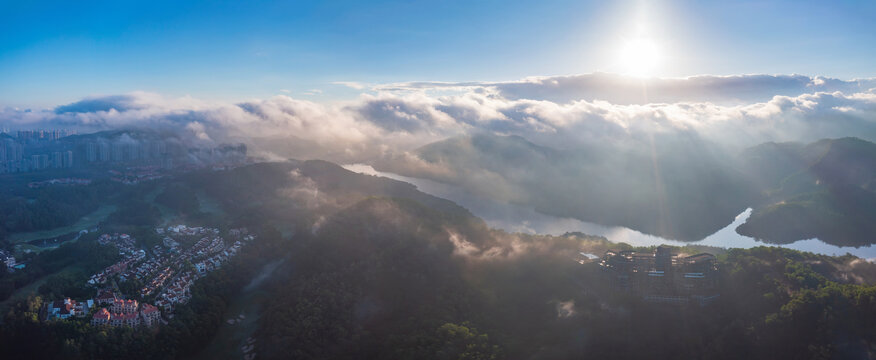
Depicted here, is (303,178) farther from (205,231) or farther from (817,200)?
(817,200)

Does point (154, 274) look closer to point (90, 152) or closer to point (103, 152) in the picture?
point (103, 152)

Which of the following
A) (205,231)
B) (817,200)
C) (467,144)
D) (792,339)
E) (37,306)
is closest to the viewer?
(792,339)

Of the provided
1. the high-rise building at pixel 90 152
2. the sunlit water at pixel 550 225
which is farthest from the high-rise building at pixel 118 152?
the sunlit water at pixel 550 225

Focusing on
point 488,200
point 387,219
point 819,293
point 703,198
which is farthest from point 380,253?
point 703,198

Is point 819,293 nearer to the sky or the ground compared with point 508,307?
nearer to the sky

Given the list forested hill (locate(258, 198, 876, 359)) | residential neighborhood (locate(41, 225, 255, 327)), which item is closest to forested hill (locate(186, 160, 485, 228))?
residential neighborhood (locate(41, 225, 255, 327))

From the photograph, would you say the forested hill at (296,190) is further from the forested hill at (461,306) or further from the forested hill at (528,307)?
the forested hill at (528,307)

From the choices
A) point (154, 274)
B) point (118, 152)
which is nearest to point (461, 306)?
point (154, 274)
